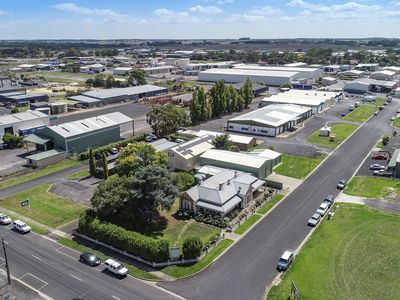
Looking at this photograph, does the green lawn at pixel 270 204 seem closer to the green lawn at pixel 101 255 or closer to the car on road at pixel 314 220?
the car on road at pixel 314 220

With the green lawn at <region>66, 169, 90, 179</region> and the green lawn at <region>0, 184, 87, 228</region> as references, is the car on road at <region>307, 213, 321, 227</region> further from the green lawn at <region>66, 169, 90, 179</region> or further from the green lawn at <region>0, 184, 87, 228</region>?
the green lawn at <region>66, 169, 90, 179</region>

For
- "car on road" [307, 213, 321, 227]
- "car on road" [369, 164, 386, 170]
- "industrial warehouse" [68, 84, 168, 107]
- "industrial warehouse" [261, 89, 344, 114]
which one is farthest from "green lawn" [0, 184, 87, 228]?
"industrial warehouse" [261, 89, 344, 114]

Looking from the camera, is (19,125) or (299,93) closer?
(19,125)

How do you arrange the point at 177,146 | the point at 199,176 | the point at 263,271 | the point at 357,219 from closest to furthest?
the point at 263,271
the point at 357,219
the point at 199,176
the point at 177,146

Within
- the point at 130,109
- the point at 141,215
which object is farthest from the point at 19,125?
the point at 141,215

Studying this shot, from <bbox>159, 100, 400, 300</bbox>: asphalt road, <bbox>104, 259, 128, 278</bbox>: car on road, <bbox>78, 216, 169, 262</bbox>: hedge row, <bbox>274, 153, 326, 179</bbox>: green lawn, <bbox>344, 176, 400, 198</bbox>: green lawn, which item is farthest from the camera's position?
<bbox>274, 153, 326, 179</bbox>: green lawn

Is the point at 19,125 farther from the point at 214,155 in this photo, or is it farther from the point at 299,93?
the point at 299,93

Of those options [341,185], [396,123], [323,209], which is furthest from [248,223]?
[396,123]
